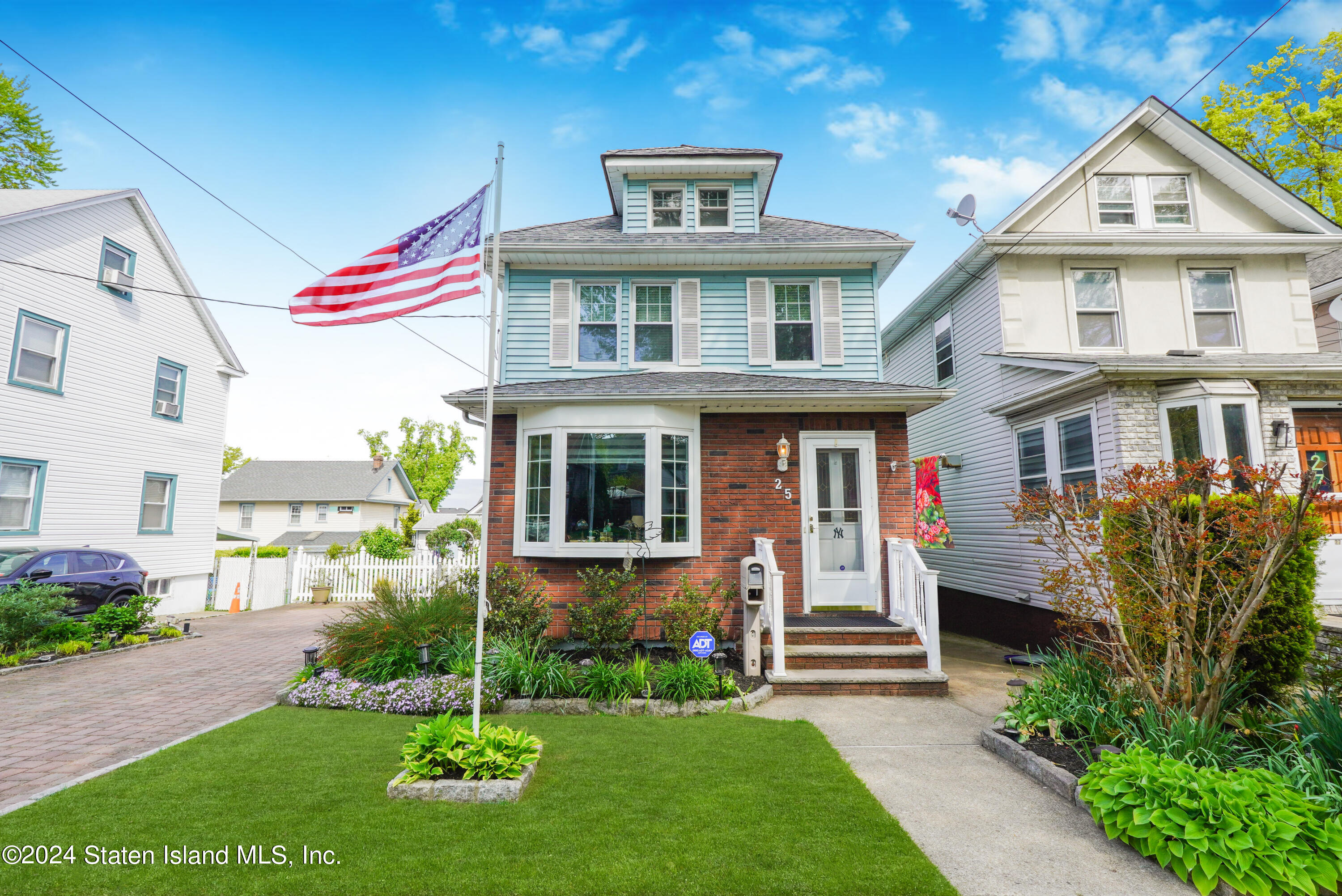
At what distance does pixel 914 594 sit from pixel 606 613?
3.83 metres

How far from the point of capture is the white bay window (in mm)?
8023

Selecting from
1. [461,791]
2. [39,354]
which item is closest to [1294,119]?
[461,791]

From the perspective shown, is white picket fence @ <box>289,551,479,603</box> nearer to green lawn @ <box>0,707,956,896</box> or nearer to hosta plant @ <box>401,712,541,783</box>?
green lawn @ <box>0,707,956,896</box>

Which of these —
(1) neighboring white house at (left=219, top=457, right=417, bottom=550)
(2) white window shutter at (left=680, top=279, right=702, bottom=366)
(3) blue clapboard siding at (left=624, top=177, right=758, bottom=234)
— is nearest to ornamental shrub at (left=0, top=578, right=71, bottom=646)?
(2) white window shutter at (left=680, top=279, right=702, bottom=366)

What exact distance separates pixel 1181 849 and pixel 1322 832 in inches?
24.9

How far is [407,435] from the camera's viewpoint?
38656mm

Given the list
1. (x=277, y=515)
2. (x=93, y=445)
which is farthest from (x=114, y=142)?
(x=277, y=515)

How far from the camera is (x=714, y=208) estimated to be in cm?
1057

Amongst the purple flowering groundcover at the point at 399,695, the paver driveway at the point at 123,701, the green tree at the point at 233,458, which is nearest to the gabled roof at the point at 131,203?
the paver driveway at the point at 123,701

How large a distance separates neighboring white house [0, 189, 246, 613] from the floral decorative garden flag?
14516 millimetres

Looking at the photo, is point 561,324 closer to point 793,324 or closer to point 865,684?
point 793,324

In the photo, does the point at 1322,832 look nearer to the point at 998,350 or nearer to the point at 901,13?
the point at 998,350

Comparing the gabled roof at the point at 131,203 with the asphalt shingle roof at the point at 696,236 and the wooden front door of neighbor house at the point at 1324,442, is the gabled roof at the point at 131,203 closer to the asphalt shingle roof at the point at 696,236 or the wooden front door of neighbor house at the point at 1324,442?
the asphalt shingle roof at the point at 696,236

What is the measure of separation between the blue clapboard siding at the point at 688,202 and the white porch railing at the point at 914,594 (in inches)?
238
